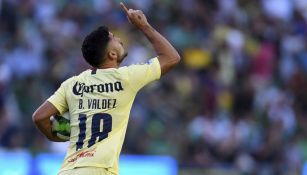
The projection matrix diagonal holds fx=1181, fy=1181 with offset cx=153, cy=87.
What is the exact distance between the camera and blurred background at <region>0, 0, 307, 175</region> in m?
17.0

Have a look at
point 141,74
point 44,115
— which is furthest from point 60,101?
point 141,74

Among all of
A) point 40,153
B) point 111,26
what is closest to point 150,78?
point 40,153

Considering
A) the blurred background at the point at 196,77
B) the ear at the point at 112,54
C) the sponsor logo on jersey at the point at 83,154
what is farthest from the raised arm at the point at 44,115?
the blurred background at the point at 196,77

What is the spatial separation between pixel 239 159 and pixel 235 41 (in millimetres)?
2746

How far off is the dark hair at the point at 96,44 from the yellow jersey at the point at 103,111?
0.13 meters

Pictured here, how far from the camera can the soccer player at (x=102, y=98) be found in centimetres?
839

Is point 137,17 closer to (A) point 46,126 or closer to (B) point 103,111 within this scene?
(B) point 103,111

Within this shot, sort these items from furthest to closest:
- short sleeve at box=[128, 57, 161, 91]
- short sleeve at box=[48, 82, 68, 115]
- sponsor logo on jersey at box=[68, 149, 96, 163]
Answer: short sleeve at box=[48, 82, 68, 115]
short sleeve at box=[128, 57, 161, 91]
sponsor logo on jersey at box=[68, 149, 96, 163]

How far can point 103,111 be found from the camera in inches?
333

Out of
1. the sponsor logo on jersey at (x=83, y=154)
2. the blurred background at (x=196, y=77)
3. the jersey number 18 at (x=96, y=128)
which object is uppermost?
the blurred background at (x=196, y=77)

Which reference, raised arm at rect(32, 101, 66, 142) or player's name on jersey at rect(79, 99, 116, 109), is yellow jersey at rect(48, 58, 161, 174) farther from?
raised arm at rect(32, 101, 66, 142)

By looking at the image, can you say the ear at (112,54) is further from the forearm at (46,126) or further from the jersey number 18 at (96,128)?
the forearm at (46,126)

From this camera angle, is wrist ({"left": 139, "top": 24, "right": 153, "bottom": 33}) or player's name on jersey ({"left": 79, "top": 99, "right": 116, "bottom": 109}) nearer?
player's name on jersey ({"left": 79, "top": 99, "right": 116, "bottom": 109})

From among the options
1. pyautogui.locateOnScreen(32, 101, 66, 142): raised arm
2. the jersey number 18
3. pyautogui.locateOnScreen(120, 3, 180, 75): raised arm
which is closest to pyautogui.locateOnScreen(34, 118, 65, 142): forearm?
pyautogui.locateOnScreen(32, 101, 66, 142): raised arm
